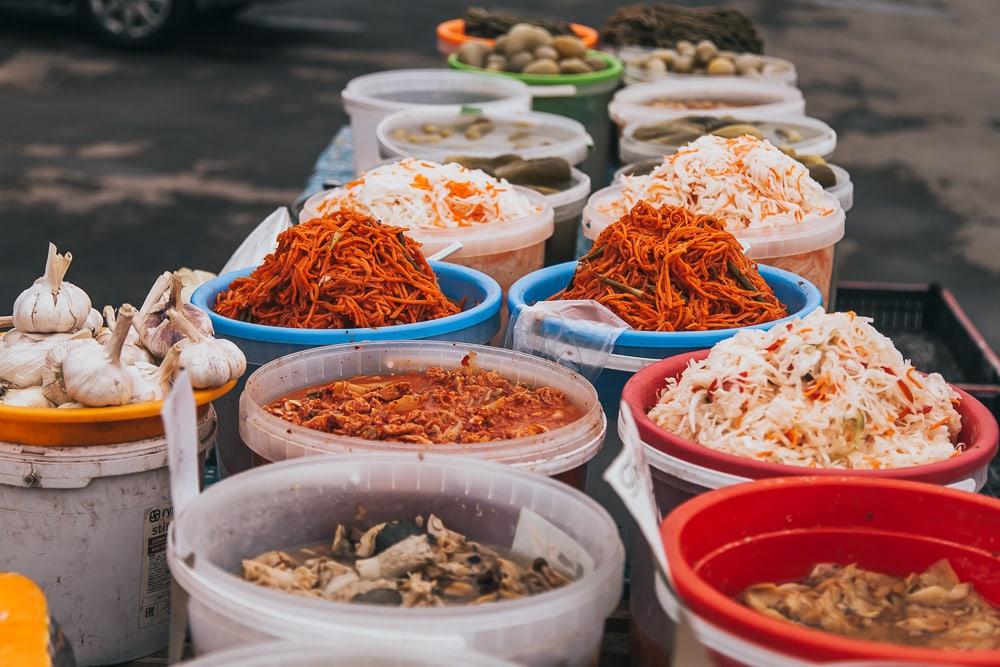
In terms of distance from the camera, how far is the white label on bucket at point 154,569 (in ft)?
6.98

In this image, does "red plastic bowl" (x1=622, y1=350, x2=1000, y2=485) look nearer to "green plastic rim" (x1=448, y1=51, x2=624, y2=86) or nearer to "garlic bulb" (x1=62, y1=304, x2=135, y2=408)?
"garlic bulb" (x1=62, y1=304, x2=135, y2=408)

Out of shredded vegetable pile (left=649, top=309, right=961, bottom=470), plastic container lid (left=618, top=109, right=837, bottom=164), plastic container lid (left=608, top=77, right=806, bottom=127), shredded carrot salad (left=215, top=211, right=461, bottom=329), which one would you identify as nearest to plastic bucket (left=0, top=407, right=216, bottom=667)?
Result: shredded carrot salad (left=215, top=211, right=461, bottom=329)

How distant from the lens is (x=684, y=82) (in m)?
5.15

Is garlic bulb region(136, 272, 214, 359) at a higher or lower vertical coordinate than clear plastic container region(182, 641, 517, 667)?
higher

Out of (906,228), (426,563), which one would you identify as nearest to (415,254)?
(426,563)

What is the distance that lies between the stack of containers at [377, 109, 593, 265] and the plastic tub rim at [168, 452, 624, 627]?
5.97ft

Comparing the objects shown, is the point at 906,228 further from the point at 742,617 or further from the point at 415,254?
the point at 742,617

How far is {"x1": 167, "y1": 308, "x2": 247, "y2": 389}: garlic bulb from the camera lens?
2.08m

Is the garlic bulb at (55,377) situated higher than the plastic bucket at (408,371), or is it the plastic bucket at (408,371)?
the garlic bulb at (55,377)

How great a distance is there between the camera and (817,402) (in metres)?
2.06

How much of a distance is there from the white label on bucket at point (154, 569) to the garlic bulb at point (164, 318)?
0.96ft

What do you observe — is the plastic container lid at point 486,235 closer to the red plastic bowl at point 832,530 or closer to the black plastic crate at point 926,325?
the red plastic bowl at point 832,530

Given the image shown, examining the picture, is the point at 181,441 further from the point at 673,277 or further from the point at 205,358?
the point at 673,277

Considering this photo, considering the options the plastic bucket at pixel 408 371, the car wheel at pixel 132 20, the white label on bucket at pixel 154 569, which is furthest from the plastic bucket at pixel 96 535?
the car wheel at pixel 132 20
